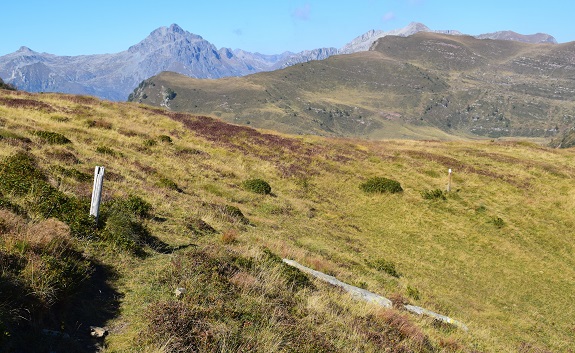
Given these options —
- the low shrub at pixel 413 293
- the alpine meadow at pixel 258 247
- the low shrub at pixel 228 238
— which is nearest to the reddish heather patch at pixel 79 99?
the alpine meadow at pixel 258 247

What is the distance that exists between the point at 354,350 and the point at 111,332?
4730 mm

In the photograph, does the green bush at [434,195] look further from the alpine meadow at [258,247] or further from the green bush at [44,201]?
the green bush at [44,201]

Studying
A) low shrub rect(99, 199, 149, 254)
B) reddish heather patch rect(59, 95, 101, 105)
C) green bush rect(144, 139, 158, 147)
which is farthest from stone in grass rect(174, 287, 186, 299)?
reddish heather patch rect(59, 95, 101, 105)

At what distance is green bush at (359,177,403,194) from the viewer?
110 ft

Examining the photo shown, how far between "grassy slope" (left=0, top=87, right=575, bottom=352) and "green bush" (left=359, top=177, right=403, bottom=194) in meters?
0.77

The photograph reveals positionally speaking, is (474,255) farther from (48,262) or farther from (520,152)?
(520,152)

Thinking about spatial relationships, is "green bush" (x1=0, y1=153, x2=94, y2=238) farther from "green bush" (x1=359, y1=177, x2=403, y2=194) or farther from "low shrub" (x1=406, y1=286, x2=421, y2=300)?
"green bush" (x1=359, y1=177, x2=403, y2=194)

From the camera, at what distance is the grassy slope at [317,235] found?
891cm

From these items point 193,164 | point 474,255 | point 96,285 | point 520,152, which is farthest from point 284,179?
point 520,152

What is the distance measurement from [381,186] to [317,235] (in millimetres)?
13706

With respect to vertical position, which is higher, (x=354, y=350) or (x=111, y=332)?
(x=111, y=332)

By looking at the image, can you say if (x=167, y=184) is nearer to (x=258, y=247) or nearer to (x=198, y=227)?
(x=198, y=227)

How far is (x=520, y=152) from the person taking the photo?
57688mm

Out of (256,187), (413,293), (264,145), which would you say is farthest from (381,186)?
(413,293)
